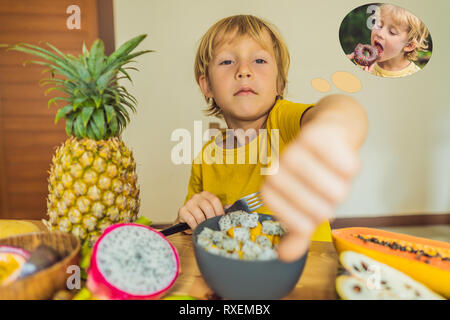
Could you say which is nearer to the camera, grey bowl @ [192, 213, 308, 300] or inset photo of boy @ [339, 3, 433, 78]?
grey bowl @ [192, 213, 308, 300]

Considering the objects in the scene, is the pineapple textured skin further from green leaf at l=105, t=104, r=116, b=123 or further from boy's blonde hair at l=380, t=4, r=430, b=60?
boy's blonde hair at l=380, t=4, r=430, b=60

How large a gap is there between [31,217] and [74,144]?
2.17m

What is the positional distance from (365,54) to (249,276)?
2.52m

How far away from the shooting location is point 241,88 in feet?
3.13

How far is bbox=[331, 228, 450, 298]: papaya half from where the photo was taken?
0.45m

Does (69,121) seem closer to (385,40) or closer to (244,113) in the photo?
(244,113)

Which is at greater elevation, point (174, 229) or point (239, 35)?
point (239, 35)

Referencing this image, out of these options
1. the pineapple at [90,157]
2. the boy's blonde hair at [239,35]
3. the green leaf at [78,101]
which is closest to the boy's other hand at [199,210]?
the pineapple at [90,157]

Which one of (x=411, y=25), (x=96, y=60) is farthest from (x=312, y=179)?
(x=411, y=25)

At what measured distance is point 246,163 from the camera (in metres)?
1.08

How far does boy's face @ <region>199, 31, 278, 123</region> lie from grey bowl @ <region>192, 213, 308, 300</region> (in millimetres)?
655

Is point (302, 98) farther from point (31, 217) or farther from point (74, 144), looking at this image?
point (31, 217)

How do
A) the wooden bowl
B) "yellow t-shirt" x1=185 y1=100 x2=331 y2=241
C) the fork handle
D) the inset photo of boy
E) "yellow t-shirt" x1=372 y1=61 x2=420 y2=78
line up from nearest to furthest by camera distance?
1. the wooden bowl
2. the fork handle
3. "yellow t-shirt" x1=185 y1=100 x2=331 y2=241
4. the inset photo of boy
5. "yellow t-shirt" x1=372 y1=61 x2=420 y2=78

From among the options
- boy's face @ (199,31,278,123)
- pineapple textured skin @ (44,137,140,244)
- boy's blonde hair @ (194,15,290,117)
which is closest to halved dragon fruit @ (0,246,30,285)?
pineapple textured skin @ (44,137,140,244)
